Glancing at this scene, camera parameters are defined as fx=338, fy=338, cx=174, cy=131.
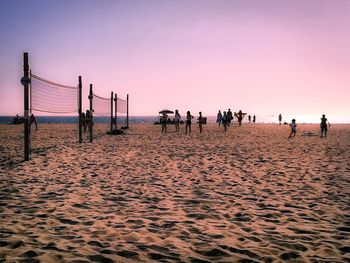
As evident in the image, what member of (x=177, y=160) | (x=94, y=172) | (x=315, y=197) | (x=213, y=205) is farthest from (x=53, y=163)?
(x=315, y=197)

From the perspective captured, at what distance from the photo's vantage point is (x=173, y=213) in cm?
516

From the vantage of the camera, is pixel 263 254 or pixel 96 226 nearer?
pixel 263 254

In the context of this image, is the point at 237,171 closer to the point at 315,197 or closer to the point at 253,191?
the point at 253,191

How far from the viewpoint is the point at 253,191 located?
6742 millimetres

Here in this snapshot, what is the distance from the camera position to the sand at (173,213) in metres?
3.68

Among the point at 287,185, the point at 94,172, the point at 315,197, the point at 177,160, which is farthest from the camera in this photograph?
the point at 177,160

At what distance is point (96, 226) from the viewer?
176 inches

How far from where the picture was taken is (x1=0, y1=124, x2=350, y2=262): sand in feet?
12.1

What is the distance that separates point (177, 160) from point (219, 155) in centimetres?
209

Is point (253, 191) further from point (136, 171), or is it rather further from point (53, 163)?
point (53, 163)

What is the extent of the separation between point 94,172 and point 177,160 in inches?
125

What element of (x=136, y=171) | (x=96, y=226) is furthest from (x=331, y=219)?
(x=136, y=171)

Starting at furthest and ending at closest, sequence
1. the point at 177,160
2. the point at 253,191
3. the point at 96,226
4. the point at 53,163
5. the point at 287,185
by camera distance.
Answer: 1. the point at 177,160
2. the point at 53,163
3. the point at 287,185
4. the point at 253,191
5. the point at 96,226

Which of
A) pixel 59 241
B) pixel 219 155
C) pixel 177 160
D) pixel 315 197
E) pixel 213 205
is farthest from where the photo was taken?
pixel 219 155
